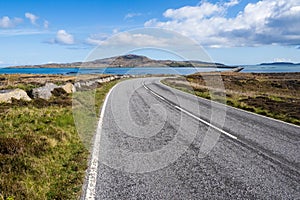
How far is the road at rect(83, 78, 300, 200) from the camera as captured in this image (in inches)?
201

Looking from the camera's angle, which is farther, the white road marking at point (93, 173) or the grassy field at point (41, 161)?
the grassy field at point (41, 161)

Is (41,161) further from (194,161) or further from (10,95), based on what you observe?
(10,95)

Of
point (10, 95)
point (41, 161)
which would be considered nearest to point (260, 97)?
point (10, 95)

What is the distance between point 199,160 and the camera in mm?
6844

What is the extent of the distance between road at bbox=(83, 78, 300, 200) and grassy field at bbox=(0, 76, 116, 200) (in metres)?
0.41

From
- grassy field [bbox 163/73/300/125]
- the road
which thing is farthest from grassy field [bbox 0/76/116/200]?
grassy field [bbox 163/73/300/125]

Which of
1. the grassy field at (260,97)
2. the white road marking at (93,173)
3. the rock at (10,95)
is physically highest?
the white road marking at (93,173)

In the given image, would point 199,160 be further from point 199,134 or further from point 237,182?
point 199,134

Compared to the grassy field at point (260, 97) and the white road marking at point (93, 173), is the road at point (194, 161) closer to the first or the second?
the white road marking at point (93, 173)

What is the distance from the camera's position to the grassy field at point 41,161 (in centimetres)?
515

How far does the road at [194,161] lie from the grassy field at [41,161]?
0.41 meters

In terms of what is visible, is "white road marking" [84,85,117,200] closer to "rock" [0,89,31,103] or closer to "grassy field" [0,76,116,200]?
"grassy field" [0,76,116,200]

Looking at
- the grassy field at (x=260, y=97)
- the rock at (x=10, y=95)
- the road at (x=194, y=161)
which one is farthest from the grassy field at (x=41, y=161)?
the grassy field at (x=260, y=97)

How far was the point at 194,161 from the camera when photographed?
22.2ft
